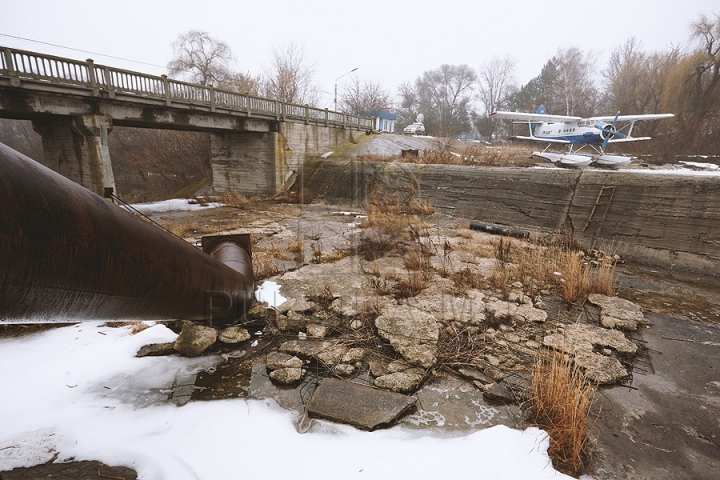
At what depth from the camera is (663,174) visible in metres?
6.90

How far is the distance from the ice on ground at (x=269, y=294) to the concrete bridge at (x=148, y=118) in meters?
8.18

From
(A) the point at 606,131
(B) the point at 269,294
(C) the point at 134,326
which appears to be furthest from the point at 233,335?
(A) the point at 606,131

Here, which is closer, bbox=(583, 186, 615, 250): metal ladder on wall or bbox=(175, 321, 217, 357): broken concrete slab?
bbox=(175, 321, 217, 357): broken concrete slab

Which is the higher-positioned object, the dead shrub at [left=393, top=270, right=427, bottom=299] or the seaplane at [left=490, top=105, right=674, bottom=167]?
the seaplane at [left=490, top=105, right=674, bottom=167]

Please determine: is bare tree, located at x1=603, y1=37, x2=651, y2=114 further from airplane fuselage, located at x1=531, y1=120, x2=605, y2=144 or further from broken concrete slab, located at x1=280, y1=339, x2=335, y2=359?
broken concrete slab, located at x1=280, y1=339, x2=335, y2=359

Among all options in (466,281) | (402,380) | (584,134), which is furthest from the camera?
(584,134)

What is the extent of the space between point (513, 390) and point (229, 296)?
2.62 m

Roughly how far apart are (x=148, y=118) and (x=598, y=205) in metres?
13.8

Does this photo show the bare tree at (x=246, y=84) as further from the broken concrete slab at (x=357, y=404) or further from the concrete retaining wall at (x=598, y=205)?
the broken concrete slab at (x=357, y=404)

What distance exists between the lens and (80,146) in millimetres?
10336

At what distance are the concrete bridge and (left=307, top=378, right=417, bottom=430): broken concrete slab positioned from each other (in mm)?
10486

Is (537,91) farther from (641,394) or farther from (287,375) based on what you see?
(287,375)

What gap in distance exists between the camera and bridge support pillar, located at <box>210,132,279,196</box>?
15.7 meters

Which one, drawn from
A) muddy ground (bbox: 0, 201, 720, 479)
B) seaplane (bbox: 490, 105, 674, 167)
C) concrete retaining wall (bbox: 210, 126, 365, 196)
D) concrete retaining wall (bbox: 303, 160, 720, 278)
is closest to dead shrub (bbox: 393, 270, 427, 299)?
muddy ground (bbox: 0, 201, 720, 479)
